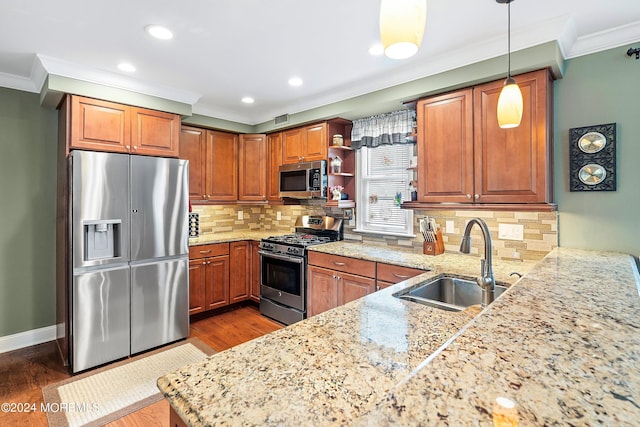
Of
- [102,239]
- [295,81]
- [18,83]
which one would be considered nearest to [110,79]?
[18,83]

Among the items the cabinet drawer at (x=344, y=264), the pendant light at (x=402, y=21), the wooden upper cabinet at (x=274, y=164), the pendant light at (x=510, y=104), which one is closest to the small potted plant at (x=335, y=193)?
the cabinet drawer at (x=344, y=264)

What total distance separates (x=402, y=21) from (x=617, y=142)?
2154 mm

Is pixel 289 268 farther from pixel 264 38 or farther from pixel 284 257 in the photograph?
pixel 264 38

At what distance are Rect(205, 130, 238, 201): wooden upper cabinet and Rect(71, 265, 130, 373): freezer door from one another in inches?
60.7

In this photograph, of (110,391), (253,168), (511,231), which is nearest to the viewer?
(110,391)

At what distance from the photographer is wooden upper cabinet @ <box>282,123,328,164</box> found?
365 cm

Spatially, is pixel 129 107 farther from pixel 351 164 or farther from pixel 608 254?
pixel 608 254

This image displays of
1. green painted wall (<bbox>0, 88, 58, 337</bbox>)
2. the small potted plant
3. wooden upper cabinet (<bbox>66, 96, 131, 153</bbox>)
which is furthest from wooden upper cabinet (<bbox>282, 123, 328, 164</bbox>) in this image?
green painted wall (<bbox>0, 88, 58, 337</bbox>)

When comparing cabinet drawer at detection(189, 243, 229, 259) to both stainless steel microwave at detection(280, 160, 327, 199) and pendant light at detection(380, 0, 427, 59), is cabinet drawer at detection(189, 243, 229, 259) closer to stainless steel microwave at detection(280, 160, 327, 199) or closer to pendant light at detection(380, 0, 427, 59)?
stainless steel microwave at detection(280, 160, 327, 199)

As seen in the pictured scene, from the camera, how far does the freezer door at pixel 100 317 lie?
2592 millimetres

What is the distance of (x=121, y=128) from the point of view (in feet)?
9.68

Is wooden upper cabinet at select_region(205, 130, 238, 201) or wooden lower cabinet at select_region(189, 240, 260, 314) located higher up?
wooden upper cabinet at select_region(205, 130, 238, 201)

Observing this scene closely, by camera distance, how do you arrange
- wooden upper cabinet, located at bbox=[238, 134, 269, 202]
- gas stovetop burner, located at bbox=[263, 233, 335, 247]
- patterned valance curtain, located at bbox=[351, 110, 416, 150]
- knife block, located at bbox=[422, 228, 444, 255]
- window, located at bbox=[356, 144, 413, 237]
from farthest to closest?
wooden upper cabinet, located at bbox=[238, 134, 269, 202], gas stovetop burner, located at bbox=[263, 233, 335, 247], window, located at bbox=[356, 144, 413, 237], patterned valance curtain, located at bbox=[351, 110, 416, 150], knife block, located at bbox=[422, 228, 444, 255]

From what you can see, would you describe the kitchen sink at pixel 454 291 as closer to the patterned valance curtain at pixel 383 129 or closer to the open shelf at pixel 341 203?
the patterned valance curtain at pixel 383 129
